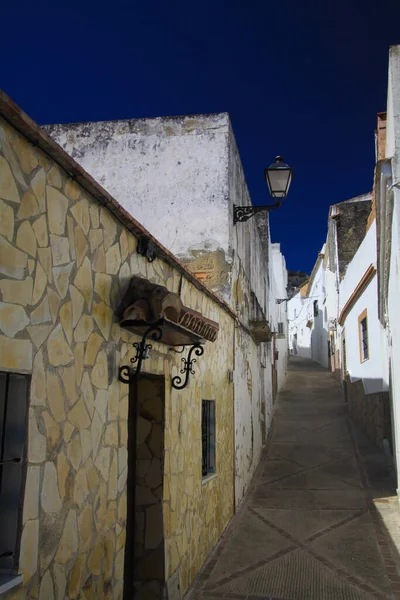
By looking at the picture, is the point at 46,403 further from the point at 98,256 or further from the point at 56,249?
the point at 98,256

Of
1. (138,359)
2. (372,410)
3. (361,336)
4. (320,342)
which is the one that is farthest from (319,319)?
(138,359)

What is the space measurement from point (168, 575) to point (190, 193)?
Answer: 639 cm

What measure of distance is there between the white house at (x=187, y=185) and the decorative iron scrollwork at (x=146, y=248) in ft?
14.1

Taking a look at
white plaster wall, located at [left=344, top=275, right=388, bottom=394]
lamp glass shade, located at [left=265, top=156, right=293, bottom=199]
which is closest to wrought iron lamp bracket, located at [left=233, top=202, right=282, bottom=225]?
lamp glass shade, located at [left=265, top=156, right=293, bottom=199]

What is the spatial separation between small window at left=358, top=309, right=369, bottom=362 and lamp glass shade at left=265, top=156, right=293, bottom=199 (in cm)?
773

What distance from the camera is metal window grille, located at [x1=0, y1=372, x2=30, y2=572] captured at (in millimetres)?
2590

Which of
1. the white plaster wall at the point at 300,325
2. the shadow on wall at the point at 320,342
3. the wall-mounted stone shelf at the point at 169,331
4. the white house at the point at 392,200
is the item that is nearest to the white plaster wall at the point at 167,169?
the white house at the point at 392,200

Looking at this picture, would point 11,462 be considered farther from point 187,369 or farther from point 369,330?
point 369,330

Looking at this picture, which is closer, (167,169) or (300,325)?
(167,169)

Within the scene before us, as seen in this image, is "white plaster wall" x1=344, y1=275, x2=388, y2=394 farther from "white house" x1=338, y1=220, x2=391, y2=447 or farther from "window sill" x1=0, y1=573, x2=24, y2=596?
"window sill" x1=0, y1=573, x2=24, y2=596

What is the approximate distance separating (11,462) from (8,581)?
1.75ft

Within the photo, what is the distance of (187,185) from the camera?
31.2 ft

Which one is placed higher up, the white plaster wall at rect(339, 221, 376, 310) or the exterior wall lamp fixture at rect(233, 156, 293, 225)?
the white plaster wall at rect(339, 221, 376, 310)

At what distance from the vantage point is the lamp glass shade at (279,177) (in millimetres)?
8180
